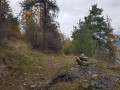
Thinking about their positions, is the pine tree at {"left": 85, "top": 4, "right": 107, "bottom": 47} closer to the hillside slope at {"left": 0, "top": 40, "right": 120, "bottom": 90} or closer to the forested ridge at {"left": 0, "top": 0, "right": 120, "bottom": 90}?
the forested ridge at {"left": 0, "top": 0, "right": 120, "bottom": 90}

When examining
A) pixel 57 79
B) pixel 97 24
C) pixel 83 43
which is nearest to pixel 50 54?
pixel 83 43

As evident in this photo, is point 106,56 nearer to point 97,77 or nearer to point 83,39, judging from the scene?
point 83,39

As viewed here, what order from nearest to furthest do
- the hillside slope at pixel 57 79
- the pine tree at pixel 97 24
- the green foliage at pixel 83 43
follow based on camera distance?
1. the hillside slope at pixel 57 79
2. the green foliage at pixel 83 43
3. the pine tree at pixel 97 24

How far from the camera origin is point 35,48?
11.6m

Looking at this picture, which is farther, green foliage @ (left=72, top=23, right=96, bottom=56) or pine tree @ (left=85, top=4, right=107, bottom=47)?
pine tree @ (left=85, top=4, right=107, bottom=47)

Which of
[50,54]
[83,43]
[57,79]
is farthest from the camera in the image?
[83,43]

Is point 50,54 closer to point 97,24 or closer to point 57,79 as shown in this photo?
point 57,79

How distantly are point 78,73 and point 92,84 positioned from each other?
97 cm

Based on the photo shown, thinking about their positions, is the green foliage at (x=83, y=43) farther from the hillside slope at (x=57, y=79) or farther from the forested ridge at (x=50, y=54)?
the hillside slope at (x=57, y=79)

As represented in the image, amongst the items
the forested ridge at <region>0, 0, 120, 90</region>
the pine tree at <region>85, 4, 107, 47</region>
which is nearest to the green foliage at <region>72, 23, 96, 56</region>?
the forested ridge at <region>0, 0, 120, 90</region>

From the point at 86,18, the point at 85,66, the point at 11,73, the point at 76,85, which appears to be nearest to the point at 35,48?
the point at 11,73

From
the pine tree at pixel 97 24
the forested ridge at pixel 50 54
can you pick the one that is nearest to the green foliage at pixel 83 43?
the forested ridge at pixel 50 54

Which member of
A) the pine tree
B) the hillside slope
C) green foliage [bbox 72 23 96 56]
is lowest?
the hillside slope

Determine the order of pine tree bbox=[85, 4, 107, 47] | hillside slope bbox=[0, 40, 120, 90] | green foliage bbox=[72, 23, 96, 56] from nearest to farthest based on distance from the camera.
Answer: hillside slope bbox=[0, 40, 120, 90] < green foliage bbox=[72, 23, 96, 56] < pine tree bbox=[85, 4, 107, 47]
